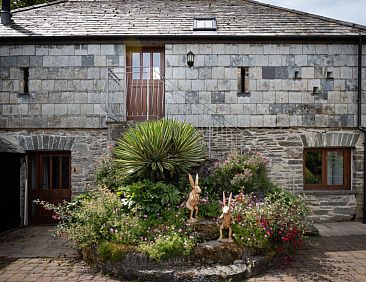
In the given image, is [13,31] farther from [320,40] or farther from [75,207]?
[320,40]

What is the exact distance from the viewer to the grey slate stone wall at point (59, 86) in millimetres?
9930

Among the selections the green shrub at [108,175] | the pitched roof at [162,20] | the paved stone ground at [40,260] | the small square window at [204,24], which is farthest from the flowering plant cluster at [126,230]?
the small square window at [204,24]

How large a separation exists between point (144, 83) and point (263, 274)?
6294 mm

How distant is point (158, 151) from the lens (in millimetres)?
7500

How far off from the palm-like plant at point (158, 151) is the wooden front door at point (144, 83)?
227cm

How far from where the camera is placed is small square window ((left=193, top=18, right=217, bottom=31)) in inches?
404

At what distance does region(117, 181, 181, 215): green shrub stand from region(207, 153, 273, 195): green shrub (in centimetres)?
104

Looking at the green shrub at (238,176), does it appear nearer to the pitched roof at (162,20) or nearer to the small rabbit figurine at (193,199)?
the small rabbit figurine at (193,199)

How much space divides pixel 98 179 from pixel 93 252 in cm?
231

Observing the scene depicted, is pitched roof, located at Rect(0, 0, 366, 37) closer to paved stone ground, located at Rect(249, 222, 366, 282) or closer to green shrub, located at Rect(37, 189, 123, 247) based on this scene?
green shrub, located at Rect(37, 189, 123, 247)

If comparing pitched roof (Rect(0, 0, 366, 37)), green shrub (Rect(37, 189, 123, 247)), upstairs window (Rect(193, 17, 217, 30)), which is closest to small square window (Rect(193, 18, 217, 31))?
upstairs window (Rect(193, 17, 217, 30))

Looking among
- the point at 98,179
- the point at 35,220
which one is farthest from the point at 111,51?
the point at 35,220

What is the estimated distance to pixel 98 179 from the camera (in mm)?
8312

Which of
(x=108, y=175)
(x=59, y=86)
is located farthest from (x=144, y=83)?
(x=108, y=175)
